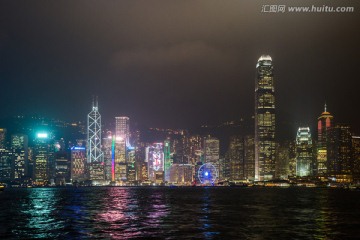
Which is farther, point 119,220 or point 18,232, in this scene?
point 119,220

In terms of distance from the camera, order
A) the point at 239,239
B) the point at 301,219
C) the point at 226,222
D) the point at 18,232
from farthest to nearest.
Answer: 1. the point at 301,219
2. the point at 226,222
3. the point at 18,232
4. the point at 239,239

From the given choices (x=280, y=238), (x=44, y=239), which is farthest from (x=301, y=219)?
(x=44, y=239)

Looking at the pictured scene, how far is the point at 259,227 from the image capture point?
53.3m

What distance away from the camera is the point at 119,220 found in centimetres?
6106

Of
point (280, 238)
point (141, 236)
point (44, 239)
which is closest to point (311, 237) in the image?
point (280, 238)

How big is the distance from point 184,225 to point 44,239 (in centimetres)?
1629

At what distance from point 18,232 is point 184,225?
54.8 ft

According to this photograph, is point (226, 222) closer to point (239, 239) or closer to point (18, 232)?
point (239, 239)

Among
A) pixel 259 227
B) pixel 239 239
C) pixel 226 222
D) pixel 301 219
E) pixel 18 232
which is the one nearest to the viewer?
pixel 239 239

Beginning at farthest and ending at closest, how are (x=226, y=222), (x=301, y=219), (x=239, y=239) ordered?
(x=301, y=219), (x=226, y=222), (x=239, y=239)

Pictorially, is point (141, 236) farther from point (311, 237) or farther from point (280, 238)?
point (311, 237)

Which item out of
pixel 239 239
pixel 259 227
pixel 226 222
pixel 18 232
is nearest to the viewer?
pixel 239 239

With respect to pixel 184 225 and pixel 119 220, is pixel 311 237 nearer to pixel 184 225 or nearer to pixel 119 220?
pixel 184 225

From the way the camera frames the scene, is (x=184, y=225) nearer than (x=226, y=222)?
Yes
